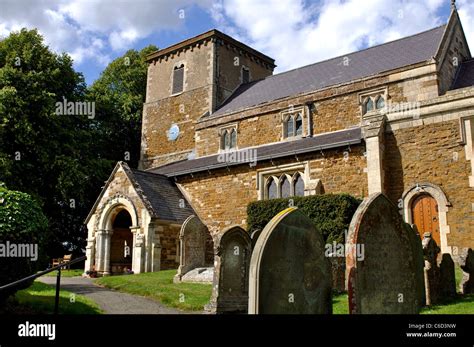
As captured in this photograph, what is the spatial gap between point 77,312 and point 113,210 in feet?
37.7

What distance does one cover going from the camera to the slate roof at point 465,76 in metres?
19.9

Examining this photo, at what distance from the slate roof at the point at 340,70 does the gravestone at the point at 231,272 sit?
12.9m

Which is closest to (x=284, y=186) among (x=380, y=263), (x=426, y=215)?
(x=426, y=215)

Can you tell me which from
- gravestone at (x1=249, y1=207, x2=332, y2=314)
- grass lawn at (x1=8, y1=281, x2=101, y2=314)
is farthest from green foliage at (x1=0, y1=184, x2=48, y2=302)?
gravestone at (x1=249, y1=207, x2=332, y2=314)

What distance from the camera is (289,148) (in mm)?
19984

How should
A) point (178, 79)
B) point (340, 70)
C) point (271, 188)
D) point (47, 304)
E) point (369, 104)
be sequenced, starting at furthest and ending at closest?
point (178, 79) → point (340, 70) → point (369, 104) → point (271, 188) → point (47, 304)

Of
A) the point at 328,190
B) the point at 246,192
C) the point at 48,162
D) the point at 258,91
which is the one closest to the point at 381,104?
the point at 328,190

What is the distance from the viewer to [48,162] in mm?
25750

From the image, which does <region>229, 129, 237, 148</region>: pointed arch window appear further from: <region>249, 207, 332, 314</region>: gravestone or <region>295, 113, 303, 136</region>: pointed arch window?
<region>249, 207, 332, 314</region>: gravestone

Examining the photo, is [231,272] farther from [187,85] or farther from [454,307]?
[187,85]

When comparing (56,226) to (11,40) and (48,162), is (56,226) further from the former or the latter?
(11,40)

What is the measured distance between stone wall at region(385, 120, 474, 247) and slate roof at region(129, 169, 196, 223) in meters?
9.07

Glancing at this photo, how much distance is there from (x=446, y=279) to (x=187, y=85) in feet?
76.3

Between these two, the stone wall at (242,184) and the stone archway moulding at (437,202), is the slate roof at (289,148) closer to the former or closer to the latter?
the stone wall at (242,184)
